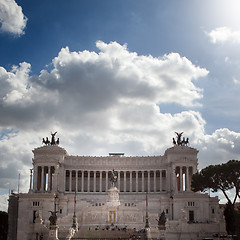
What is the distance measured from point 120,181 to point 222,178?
44842 millimetres

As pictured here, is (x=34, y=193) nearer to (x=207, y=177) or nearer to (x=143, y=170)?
(x=143, y=170)

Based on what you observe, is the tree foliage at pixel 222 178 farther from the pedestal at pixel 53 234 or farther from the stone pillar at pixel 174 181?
the pedestal at pixel 53 234

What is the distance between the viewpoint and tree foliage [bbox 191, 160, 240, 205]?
9031 centimetres

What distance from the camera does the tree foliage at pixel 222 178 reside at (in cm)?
9031

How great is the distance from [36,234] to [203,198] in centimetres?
4172

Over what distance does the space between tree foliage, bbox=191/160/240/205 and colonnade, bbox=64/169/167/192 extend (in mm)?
30818

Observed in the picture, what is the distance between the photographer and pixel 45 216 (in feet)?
349

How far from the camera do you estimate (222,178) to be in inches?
3602

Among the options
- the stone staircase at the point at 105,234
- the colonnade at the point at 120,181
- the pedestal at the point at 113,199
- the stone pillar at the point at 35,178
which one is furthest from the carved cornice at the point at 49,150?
the stone staircase at the point at 105,234

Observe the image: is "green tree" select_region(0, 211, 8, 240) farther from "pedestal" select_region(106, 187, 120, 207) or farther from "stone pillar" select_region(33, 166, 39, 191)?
"pedestal" select_region(106, 187, 120, 207)

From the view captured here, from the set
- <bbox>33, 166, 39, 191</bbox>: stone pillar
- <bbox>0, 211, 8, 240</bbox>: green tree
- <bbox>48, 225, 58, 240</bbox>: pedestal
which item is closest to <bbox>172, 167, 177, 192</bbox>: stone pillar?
<bbox>33, 166, 39, 191</bbox>: stone pillar

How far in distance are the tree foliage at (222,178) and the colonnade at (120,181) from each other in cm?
3082

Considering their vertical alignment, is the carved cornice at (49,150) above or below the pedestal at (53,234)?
above

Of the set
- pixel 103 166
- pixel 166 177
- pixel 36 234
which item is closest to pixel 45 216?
pixel 36 234
